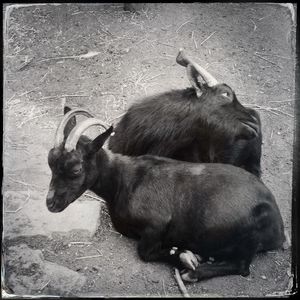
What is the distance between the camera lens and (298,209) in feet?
14.5

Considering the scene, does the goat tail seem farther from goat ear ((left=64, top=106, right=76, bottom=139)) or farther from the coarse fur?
goat ear ((left=64, top=106, right=76, bottom=139))

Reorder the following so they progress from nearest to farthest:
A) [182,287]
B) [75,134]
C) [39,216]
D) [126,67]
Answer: [75,134] < [182,287] < [39,216] < [126,67]

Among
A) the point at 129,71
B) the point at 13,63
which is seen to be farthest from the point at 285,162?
the point at 13,63

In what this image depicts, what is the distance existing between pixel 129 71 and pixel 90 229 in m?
1.34

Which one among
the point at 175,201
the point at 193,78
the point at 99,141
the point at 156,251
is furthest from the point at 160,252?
the point at 193,78

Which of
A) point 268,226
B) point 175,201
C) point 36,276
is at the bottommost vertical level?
point 36,276

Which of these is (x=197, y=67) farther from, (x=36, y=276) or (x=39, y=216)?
(x=36, y=276)

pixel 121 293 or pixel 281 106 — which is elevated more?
pixel 281 106

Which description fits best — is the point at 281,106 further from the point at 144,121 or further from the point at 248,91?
the point at 144,121

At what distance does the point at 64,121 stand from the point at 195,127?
106cm

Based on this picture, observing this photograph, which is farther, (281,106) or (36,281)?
(281,106)

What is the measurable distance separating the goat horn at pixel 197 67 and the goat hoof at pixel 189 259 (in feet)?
4.45

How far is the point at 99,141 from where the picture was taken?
4.04 m

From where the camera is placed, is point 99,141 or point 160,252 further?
point 160,252
